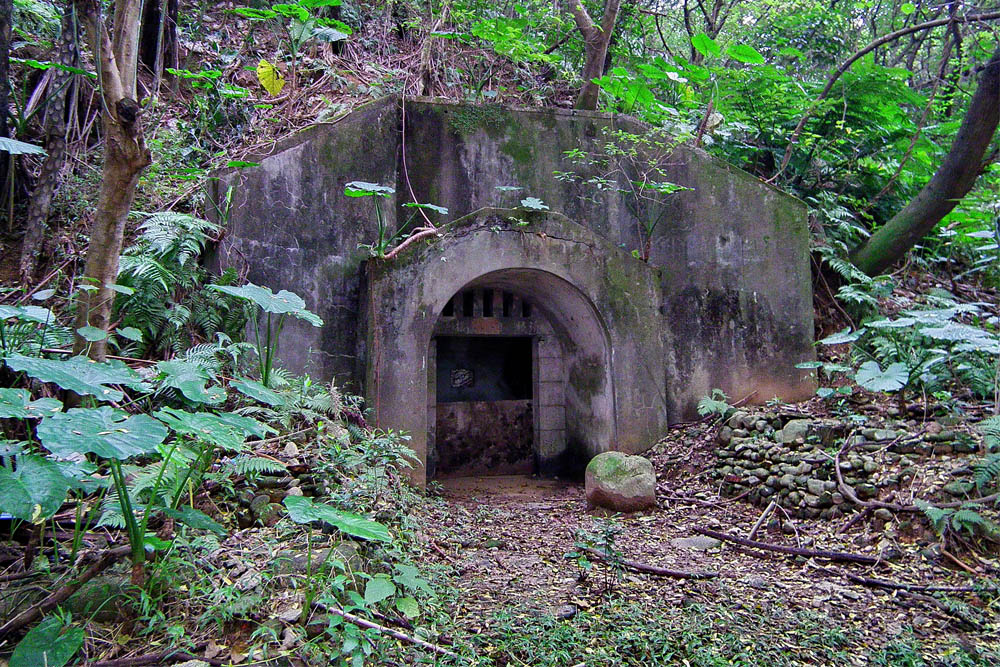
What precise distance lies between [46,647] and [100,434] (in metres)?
0.85

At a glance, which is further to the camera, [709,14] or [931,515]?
[709,14]

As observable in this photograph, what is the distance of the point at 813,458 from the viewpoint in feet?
19.3

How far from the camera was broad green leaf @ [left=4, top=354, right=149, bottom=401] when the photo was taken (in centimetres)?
269

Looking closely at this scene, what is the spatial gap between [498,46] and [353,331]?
14.1ft

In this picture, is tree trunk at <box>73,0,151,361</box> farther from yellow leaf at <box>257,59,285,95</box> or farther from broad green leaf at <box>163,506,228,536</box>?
yellow leaf at <box>257,59,285,95</box>

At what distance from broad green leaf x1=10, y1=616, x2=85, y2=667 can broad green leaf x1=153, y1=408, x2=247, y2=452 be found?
0.87 metres

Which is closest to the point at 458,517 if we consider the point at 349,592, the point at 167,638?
the point at 349,592

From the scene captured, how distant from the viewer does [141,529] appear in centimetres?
288

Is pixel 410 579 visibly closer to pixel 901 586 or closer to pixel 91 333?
pixel 91 333

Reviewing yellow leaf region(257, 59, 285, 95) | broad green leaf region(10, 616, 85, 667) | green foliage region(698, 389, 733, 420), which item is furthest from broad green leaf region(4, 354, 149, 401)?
green foliage region(698, 389, 733, 420)

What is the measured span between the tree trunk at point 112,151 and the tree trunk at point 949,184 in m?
8.25

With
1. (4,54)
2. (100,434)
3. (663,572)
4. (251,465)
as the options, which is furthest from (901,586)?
(4,54)

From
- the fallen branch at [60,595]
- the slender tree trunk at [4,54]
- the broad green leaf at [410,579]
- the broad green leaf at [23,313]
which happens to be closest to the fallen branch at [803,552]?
the broad green leaf at [410,579]

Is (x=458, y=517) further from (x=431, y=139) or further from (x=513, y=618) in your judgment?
(x=431, y=139)
